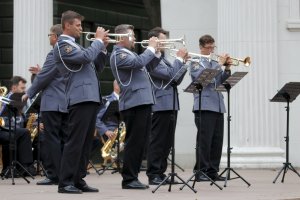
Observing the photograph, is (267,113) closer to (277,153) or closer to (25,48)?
(277,153)

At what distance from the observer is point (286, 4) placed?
19.2 meters

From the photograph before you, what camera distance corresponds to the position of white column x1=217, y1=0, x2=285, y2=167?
61.5 feet

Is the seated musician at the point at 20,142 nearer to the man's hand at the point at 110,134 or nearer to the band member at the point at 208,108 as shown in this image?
the man's hand at the point at 110,134

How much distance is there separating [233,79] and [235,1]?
4.70 meters

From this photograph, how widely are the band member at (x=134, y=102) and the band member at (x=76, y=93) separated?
608 mm

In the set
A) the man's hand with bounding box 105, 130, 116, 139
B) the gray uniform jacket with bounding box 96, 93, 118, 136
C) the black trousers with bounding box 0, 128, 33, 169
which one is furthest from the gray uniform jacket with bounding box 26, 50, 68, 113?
the man's hand with bounding box 105, 130, 116, 139

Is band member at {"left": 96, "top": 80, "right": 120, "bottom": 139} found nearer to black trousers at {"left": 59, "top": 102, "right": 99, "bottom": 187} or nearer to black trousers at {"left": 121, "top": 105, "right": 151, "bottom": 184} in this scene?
black trousers at {"left": 121, "top": 105, "right": 151, "bottom": 184}

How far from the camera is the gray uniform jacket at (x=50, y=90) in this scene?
47.4 feet

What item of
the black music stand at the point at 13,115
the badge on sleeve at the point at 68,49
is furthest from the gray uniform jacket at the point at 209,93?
the badge on sleeve at the point at 68,49

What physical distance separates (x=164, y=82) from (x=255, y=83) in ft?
15.7

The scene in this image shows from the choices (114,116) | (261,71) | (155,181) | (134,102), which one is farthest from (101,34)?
(261,71)

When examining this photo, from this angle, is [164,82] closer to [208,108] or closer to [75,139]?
[208,108]

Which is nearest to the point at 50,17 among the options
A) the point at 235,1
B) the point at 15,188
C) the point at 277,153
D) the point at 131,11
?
the point at 235,1

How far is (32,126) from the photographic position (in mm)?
17938
